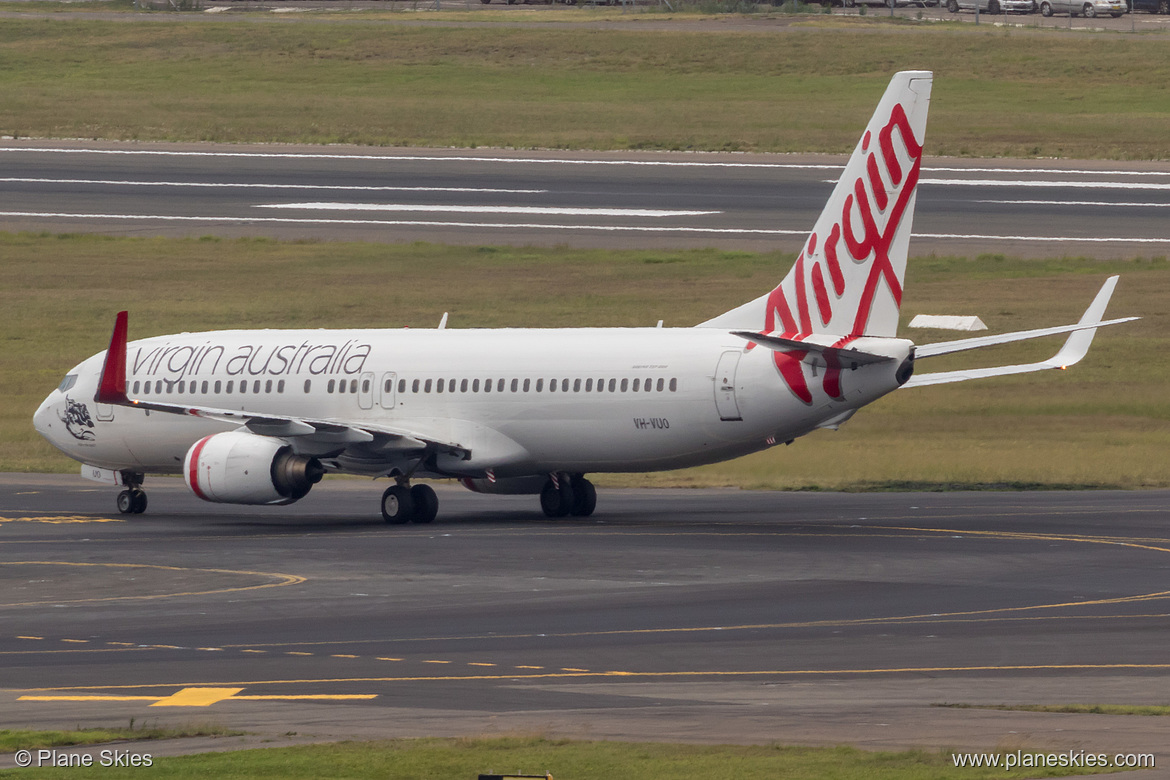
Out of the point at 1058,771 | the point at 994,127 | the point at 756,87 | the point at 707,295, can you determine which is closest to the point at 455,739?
the point at 1058,771

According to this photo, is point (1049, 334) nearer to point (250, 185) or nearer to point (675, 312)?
point (675, 312)

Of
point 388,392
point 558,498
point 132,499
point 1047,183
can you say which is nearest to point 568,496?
point 558,498

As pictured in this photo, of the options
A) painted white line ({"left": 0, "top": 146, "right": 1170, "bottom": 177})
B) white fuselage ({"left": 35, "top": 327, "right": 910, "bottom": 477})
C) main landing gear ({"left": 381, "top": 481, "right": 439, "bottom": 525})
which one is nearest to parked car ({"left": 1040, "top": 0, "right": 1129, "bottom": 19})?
painted white line ({"left": 0, "top": 146, "right": 1170, "bottom": 177})

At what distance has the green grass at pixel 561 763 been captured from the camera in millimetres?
17797

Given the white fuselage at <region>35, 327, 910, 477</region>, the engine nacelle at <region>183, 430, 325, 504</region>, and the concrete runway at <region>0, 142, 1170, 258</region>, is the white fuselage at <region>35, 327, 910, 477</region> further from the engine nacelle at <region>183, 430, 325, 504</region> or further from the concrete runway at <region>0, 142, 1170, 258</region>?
the concrete runway at <region>0, 142, 1170, 258</region>

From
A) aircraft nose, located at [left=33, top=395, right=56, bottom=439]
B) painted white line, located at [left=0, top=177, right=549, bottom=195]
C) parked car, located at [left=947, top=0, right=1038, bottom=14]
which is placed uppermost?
parked car, located at [left=947, top=0, right=1038, bottom=14]

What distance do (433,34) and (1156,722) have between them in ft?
393

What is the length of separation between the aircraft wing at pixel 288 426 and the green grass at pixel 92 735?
68.6 feet

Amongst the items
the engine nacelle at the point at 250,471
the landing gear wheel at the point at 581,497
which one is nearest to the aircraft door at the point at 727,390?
the landing gear wheel at the point at 581,497

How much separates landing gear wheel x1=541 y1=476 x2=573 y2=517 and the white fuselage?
0.92 m

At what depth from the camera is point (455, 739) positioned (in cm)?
1970

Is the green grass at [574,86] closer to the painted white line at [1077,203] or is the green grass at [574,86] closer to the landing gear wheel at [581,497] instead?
the painted white line at [1077,203]

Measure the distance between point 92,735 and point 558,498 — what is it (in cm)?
2430

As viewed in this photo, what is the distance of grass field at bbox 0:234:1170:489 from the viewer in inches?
2024
